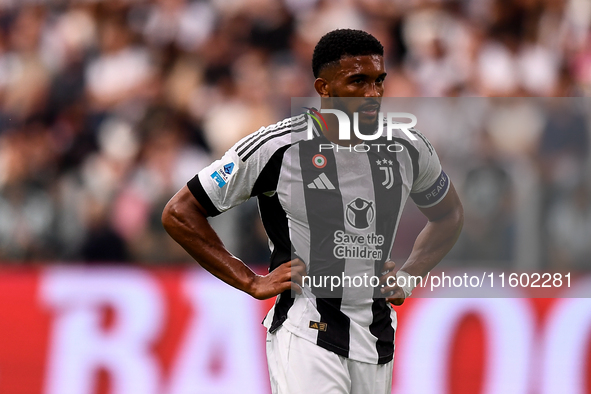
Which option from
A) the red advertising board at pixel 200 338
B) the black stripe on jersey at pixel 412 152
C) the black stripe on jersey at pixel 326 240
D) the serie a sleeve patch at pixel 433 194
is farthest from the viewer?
the red advertising board at pixel 200 338

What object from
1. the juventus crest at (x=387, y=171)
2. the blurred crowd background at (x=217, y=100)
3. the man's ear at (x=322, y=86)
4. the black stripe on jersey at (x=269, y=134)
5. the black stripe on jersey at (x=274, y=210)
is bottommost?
the black stripe on jersey at (x=274, y=210)

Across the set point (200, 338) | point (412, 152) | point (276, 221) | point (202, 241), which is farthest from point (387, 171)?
point (200, 338)

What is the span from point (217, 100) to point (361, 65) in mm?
3547

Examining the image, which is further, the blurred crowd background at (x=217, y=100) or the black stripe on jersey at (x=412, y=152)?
the blurred crowd background at (x=217, y=100)

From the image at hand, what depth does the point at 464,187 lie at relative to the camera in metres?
3.77

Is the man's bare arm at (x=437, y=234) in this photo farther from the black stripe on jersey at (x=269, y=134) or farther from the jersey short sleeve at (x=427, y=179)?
the black stripe on jersey at (x=269, y=134)

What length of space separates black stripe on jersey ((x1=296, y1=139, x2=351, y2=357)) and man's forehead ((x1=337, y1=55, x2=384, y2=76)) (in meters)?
0.29

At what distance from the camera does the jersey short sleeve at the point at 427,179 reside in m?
2.88

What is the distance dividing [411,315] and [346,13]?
2.79 m

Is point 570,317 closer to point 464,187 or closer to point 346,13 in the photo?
point 464,187

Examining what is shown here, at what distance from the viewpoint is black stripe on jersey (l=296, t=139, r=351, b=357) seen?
2625 millimetres

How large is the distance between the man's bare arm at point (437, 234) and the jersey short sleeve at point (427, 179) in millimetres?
37

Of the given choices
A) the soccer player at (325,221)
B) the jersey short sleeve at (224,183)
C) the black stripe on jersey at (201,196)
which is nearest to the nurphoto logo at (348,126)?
the soccer player at (325,221)

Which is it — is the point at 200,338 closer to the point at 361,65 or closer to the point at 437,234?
the point at 437,234
